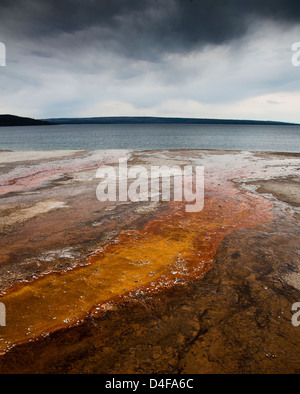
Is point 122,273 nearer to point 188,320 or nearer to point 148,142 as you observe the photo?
point 188,320

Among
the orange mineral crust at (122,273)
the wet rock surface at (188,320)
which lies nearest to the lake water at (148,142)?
the orange mineral crust at (122,273)

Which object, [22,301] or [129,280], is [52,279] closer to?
[22,301]

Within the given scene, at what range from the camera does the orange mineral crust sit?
3.68 meters

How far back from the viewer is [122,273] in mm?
4797

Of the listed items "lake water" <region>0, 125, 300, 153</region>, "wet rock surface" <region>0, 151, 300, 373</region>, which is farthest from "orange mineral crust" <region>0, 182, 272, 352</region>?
"lake water" <region>0, 125, 300, 153</region>

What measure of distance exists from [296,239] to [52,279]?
20.0 ft

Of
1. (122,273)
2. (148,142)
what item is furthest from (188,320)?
(148,142)

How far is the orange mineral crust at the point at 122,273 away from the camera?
3.68 m

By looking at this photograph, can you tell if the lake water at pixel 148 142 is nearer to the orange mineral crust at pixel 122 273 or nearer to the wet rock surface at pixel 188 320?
the orange mineral crust at pixel 122 273

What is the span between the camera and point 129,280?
181 inches

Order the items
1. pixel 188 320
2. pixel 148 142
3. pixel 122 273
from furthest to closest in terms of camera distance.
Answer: pixel 148 142
pixel 122 273
pixel 188 320

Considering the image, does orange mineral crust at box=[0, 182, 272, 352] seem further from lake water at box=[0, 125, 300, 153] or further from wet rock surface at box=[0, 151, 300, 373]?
lake water at box=[0, 125, 300, 153]

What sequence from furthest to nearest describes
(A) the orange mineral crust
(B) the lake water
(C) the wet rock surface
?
(B) the lake water < (A) the orange mineral crust < (C) the wet rock surface
